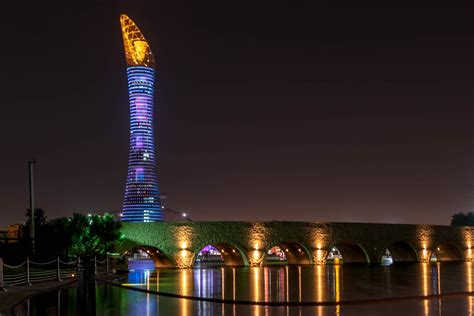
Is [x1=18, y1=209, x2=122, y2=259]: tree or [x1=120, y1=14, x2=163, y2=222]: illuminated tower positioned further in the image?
[x1=120, y1=14, x2=163, y2=222]: illuminated tower

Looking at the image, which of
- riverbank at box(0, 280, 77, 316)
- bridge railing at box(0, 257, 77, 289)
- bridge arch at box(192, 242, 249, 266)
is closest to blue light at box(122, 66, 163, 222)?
bridge arch at box(192, 242, 249, 266)

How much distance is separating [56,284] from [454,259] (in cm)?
5397

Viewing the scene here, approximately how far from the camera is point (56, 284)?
2866cm

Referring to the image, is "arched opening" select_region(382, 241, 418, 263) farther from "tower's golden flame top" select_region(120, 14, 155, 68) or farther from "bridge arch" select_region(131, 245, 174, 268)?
"tower's golden flame top" select_region(120, 14, 155, 68)

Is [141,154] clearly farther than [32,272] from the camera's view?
Yes

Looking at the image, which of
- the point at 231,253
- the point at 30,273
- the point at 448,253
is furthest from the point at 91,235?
the point at 448,253

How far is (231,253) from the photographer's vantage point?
199ft

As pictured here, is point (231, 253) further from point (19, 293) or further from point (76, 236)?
point (19, 293)

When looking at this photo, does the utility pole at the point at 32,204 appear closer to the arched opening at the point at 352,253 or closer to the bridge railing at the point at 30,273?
the bridge railing at the point at 30,273

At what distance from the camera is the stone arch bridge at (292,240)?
5397 cm

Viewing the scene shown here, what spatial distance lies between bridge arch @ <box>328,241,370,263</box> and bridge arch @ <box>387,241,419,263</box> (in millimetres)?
3300

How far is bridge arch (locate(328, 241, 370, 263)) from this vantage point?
207ft

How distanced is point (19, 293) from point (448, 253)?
2341 inches

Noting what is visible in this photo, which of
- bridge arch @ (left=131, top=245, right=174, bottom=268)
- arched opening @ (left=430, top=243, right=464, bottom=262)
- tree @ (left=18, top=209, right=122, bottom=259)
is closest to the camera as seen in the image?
tree @ (left=18, top=209, right=122, bottom=259)
